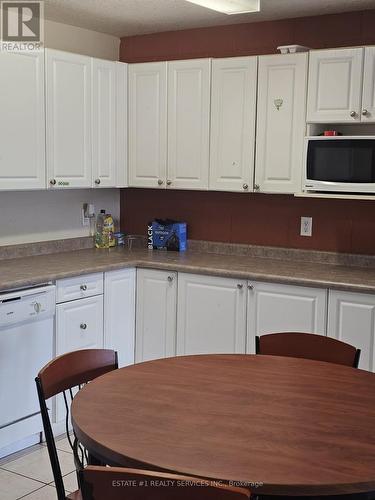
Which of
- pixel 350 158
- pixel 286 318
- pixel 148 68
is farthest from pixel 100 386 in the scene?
pixel 148 68

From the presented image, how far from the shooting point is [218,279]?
383 centimetres

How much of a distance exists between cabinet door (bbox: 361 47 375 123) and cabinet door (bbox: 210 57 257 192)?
2.24 feet

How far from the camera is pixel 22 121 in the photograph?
3.63 metres

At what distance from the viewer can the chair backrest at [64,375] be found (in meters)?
2.04

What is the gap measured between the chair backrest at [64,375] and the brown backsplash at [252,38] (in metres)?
2.51

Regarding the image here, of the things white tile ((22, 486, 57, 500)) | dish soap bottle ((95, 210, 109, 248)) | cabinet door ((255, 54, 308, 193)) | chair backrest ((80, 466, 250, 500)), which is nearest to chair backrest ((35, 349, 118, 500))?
chair backrest ((80, 466, 250, 500))

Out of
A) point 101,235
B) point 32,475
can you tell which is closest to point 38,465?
point 32,475

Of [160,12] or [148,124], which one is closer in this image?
[160,12]

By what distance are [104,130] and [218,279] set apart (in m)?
1.26

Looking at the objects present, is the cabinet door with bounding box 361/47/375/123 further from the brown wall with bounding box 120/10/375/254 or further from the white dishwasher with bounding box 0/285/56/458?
the white dishwasher with bounding box 0/285/56/458

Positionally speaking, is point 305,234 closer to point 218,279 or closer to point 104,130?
point 218,279

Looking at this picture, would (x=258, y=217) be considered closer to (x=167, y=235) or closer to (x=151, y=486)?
(x=167, y=235)

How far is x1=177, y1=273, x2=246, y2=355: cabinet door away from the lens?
378 cm

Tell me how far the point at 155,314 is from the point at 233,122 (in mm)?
1285
